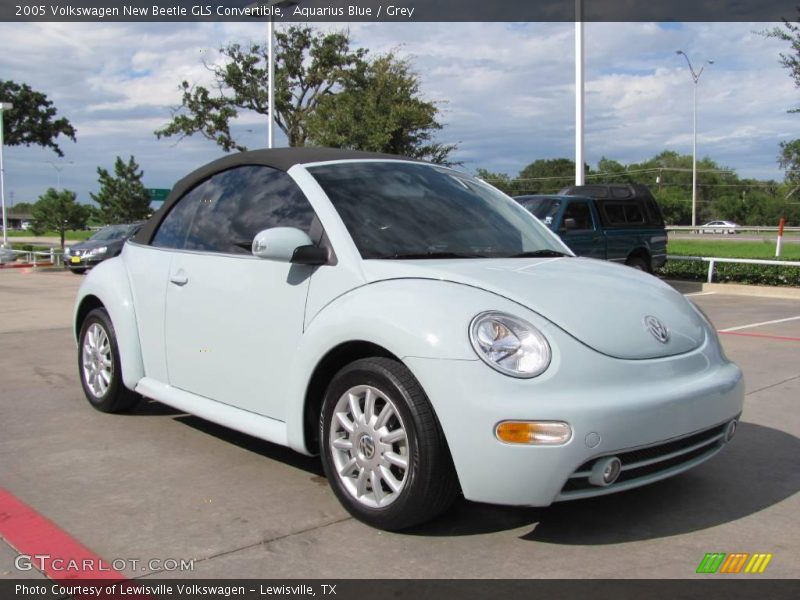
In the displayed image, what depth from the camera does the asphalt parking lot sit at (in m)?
2.95

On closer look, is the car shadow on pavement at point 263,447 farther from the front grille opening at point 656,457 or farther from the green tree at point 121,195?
the green tree at point 121,195

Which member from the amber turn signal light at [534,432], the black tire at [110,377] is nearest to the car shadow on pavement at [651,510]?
the amber turn signal light at [534,432]

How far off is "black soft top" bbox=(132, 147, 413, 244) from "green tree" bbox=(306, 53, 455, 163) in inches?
712

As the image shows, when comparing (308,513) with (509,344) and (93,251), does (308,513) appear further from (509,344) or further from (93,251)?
(93,251)

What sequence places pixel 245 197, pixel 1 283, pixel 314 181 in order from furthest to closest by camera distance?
pixel 1 283 → pixel 245 197 → pixel 314 181

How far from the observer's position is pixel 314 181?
12.7ft

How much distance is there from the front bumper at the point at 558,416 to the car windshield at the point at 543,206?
941cm

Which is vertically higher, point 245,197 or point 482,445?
point 245,197

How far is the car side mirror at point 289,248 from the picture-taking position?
11.6 feet

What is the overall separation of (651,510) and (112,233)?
75.7ft

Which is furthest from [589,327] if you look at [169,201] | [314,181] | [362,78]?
[362,78]

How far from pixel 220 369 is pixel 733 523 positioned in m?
2.53
